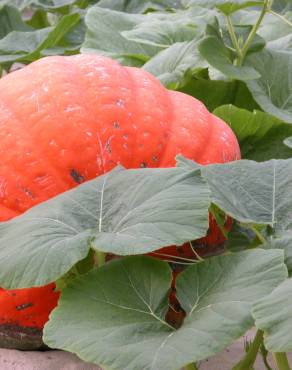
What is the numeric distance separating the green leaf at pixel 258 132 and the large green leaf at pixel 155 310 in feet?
2.72

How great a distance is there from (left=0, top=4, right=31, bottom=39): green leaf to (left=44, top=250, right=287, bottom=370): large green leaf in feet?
7.99

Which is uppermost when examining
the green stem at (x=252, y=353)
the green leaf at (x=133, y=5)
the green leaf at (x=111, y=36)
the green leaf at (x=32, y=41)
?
the green stem at (x=252, y=353)

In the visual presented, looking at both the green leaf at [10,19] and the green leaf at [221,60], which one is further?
the green leaf at [10,19]

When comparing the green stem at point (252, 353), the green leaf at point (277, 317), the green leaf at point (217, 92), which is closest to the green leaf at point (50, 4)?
the green leaf at point (217, 92)

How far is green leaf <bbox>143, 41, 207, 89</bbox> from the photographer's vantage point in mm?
2184

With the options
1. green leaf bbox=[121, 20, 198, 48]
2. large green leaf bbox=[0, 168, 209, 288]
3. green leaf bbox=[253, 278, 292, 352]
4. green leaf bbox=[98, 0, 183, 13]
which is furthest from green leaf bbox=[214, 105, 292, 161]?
green leaf bbox=[98, 0, 183, 13]

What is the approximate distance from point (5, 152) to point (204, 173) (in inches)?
17.1

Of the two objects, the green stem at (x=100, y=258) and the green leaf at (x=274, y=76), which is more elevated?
the green stem at (x=100, y=258)

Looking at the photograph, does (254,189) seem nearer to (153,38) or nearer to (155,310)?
(155,310)

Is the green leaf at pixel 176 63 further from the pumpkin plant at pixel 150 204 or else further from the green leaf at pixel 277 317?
the green leaf at pixel 277 317

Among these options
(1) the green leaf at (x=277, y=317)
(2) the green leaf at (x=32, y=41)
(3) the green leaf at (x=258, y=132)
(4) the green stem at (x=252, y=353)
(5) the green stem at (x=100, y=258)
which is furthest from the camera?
(2) the green leaf at (x=32, y=41)

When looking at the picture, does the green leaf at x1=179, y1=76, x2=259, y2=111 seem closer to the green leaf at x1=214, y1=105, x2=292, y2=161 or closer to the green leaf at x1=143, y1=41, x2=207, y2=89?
the green leaf at x1=143, y1=41, x2=207, y2=89

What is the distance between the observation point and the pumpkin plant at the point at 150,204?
116cm

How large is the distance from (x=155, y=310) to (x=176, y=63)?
45.7 inches
